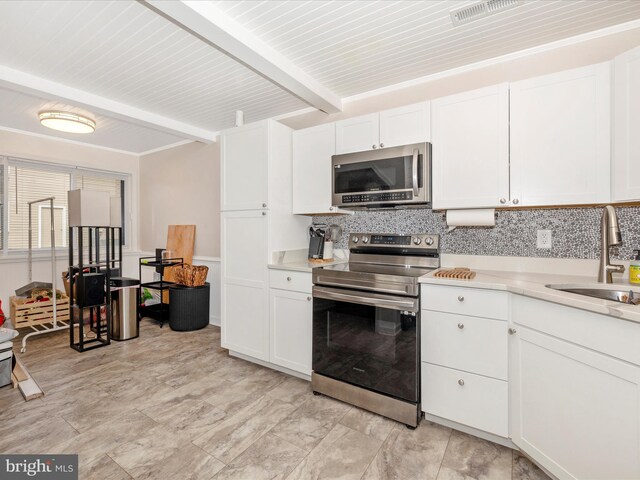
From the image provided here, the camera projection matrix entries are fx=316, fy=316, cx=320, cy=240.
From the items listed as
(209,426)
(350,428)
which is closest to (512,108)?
(350,428)

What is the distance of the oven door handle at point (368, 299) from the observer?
196 centimetres

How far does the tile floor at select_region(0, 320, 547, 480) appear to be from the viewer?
1638mm

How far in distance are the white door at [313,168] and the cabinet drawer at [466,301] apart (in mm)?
1149

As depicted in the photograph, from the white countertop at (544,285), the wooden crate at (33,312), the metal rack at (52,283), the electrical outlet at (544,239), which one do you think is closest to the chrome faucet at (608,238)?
the white countertop at (544,285)

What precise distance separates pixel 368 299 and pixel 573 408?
3.68ft

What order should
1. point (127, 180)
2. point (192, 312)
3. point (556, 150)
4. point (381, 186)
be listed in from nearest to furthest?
point (556, 150) → point (381, 186) → point (192, 312) → point (127, 180)

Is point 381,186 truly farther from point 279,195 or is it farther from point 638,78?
point 638,78

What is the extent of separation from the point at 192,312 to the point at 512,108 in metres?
3.75

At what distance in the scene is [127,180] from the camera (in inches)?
207

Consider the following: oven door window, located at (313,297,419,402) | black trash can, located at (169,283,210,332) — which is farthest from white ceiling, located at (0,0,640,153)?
black trash can, located at (169,283,210,332)

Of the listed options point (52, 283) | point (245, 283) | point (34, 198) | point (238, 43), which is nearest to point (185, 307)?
point (245, 283)

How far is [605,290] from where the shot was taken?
1.70 m

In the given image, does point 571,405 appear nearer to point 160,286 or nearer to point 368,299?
point 368,299

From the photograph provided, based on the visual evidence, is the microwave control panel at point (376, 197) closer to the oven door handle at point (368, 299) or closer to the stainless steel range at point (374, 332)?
the stainless steel range at point (374, 332)
